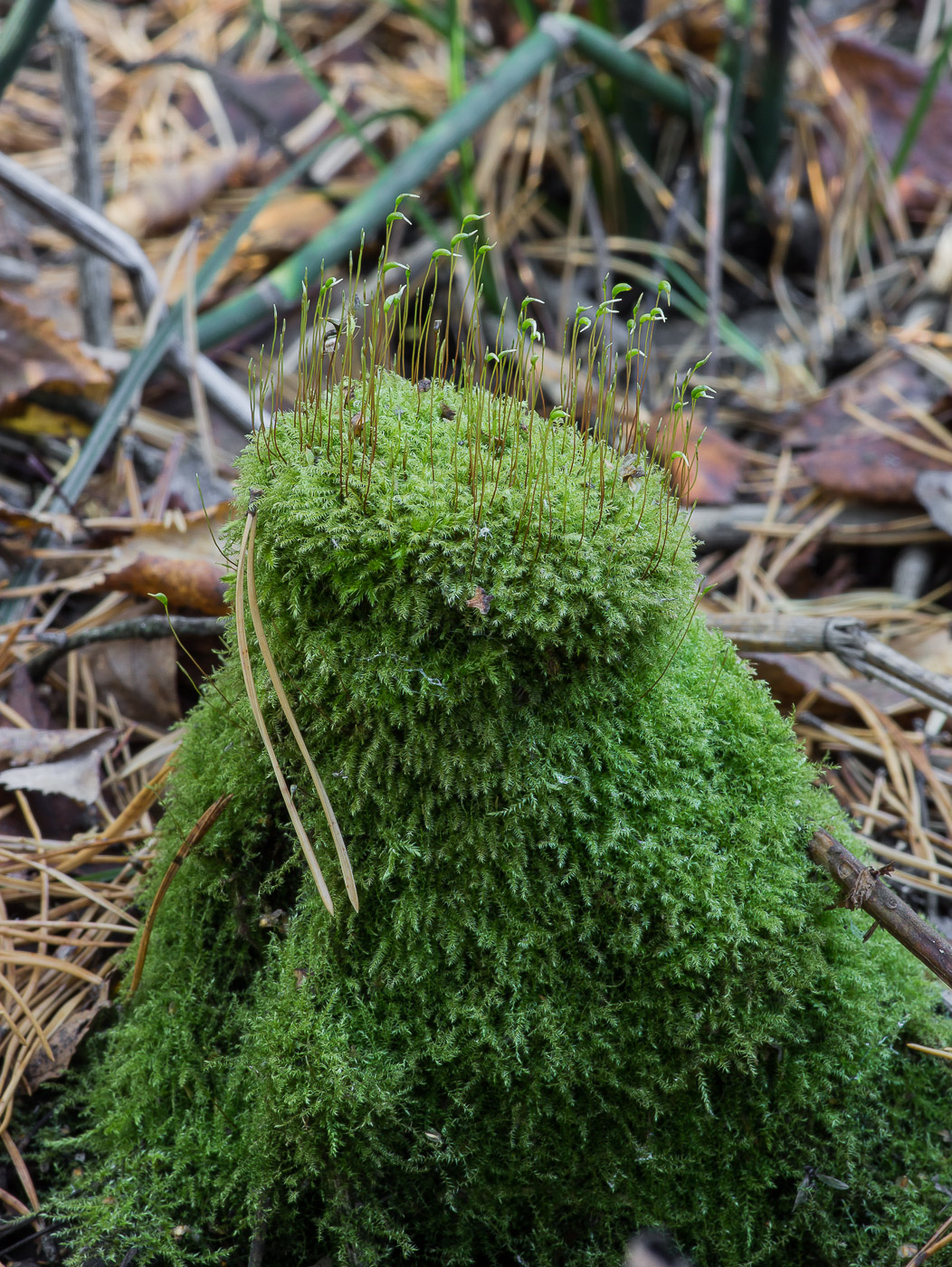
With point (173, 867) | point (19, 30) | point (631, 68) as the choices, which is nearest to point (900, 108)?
point (631, 68)

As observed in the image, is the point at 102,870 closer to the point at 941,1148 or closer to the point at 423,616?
the point at 423,616

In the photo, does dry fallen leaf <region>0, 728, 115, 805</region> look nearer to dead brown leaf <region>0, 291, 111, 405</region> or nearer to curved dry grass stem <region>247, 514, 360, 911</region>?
curved dry grass stem <region>247, 514, 360, 911</region>

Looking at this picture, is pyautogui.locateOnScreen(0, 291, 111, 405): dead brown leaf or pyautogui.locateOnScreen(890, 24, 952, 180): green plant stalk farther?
pyautogui.locateOnScreen(890, 24, 952, 180): green plant stalk

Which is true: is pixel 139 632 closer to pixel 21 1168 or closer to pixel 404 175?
pixel 21 1168

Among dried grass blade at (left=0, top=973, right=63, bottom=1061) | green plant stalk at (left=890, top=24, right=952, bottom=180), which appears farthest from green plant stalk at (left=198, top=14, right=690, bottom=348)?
dried grass blade at (left=0, top=973, right=63, bottom=1061)

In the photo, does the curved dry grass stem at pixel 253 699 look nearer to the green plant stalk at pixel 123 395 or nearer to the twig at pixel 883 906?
the twig at pixel 883 906

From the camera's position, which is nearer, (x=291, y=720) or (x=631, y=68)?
(x=291, y=720)
